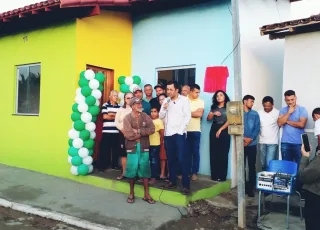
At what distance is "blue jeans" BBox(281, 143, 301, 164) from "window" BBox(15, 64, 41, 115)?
5988mm

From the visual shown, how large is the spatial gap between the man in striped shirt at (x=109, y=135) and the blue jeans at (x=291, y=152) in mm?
3498

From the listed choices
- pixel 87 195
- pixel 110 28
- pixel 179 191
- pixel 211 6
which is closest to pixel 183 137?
pixel 179 191

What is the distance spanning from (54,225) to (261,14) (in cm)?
665

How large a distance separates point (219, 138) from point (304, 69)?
2.23 metres

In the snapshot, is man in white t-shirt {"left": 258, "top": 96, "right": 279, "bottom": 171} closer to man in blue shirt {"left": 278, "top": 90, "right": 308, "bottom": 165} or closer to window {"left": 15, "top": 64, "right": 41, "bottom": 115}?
man in blue shirt {"left": 278, "top": 90, "right": 308, "bottom": 165}

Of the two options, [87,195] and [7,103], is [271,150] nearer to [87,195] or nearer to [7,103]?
[87,195]

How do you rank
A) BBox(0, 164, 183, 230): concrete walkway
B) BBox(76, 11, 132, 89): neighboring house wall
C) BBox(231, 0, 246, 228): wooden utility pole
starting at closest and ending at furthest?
BBox(231, 0, 246, 228): wooden utility pole
BBox(0, 164, 183, 230): concrete walkway
BBox(76, 11, 132, 89): neighboring house wall

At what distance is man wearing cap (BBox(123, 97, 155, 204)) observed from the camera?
5.73 meters

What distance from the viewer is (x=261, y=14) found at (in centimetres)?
797

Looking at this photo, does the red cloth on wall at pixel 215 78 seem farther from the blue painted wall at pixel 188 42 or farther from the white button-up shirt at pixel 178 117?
the white button-up shirt at pixel 178 117

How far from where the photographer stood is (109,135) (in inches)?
279

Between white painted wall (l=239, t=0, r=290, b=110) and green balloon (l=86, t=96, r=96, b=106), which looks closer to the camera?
green balloon (l=86, t=96, r=96, b=106)

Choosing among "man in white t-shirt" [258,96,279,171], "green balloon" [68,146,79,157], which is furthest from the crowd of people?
"green balloon" [68,146,79,157]

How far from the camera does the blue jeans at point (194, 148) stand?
21.8 feet
